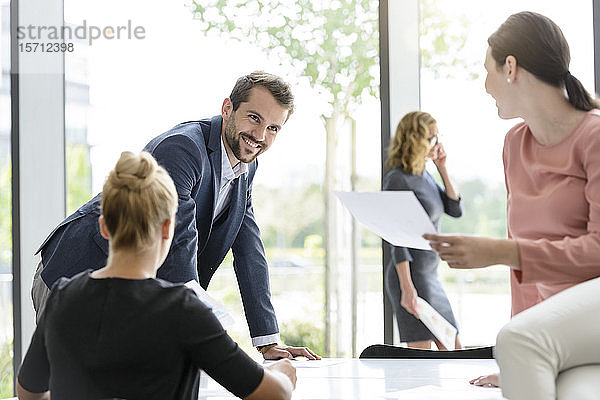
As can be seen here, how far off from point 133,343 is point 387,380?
82 centimetres

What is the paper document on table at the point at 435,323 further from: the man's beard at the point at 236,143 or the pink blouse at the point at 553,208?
the man's beard at the point at 236,143

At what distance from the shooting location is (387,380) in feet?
6.00

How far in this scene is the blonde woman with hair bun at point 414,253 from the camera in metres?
3.12

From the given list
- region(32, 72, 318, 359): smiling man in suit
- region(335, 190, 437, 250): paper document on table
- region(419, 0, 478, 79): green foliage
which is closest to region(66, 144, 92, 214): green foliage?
region(32, 72, 318, 359): smiling man in suit

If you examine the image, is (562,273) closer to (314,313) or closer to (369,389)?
(369,389)

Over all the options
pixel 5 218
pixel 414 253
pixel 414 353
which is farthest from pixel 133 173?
pixel 5 218

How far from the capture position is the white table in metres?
1.63

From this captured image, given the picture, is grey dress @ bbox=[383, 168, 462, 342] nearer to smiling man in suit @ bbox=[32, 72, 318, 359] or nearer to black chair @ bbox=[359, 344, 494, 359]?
black chair @ bbox=[359, 344, 494, 359]

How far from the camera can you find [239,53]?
12.4 ft

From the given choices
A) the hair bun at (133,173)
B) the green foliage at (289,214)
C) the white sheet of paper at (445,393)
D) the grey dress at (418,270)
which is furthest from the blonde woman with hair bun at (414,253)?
the hair bun at (133,173)

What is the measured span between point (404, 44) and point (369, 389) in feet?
6.40

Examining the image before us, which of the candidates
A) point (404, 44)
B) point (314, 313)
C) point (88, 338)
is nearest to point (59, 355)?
point (88, 338)

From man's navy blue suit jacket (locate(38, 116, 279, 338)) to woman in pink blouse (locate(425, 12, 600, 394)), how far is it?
64 centimetres

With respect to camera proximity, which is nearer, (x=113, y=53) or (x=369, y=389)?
(x=369, y=389)
